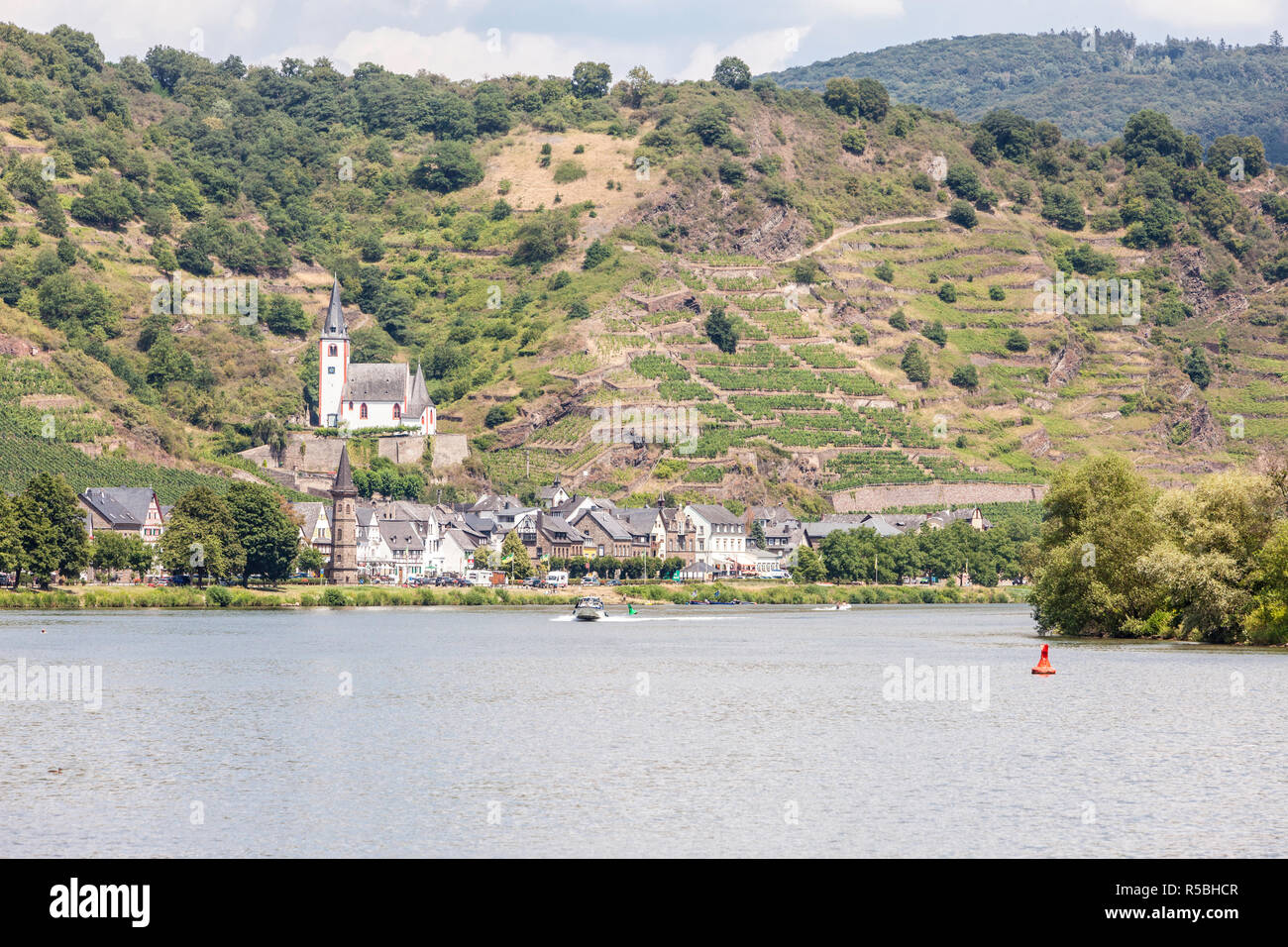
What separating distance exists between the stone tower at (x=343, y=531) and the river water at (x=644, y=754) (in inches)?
3124

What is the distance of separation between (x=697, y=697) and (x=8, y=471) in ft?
378

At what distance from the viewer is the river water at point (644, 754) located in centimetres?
3656

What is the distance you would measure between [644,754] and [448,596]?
109m

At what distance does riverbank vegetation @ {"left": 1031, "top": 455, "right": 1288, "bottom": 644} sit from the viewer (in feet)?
283

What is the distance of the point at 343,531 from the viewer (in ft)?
574

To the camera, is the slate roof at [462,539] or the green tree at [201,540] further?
the slate roof at [462,539]

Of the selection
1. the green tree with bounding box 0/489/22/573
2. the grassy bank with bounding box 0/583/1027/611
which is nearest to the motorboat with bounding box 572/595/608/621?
the grassy bank with bounding box 0/583/1027/611

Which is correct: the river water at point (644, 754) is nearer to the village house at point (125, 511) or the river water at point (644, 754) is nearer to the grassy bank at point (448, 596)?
the grassy bank at point (448, 596)

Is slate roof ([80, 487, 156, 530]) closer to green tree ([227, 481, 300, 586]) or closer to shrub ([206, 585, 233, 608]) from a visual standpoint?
green tree ([227, 481, 300, 586])

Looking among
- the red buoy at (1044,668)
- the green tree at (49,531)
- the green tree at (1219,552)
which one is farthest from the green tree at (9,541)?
the green tree at (1219,552)

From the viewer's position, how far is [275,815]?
38.6 m

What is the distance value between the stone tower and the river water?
79360mm

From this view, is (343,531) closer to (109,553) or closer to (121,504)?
(121,504)
